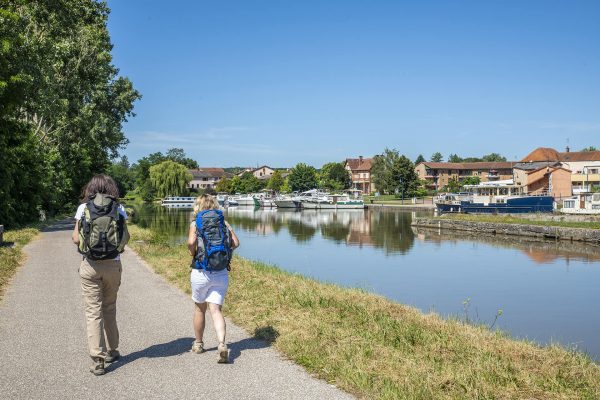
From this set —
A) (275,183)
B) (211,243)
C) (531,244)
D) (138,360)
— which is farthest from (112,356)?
(275,183)

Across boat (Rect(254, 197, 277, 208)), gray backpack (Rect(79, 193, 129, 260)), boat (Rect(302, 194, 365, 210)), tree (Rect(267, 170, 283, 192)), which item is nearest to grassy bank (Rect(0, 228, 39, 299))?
gray backpack (Rect(79, 193, 129, 260))

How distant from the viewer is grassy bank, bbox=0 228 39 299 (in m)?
12.5

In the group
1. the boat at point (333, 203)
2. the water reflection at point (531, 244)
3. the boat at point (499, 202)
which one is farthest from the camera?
the boat at point (333, 203)

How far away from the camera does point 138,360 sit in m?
6.48

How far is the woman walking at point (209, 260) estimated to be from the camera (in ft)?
21.2

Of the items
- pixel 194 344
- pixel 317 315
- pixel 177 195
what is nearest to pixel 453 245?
pixel 317 315

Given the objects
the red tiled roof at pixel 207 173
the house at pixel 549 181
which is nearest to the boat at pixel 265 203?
the house at pixel 549 181

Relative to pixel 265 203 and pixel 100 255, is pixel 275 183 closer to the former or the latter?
pixel 265 203

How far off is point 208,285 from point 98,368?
1.42 m

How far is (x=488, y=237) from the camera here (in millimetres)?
41406

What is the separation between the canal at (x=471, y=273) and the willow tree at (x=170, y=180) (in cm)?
6516

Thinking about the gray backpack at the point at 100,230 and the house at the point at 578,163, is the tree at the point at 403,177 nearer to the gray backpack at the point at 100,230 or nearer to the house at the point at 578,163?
the house at the point at 578,163

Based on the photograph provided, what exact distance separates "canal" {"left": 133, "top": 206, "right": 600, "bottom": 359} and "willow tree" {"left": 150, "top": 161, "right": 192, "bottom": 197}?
65156 millimetres

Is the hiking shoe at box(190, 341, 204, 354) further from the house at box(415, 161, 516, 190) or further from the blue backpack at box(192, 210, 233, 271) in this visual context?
the house at box(415, 161, 516, 190)
